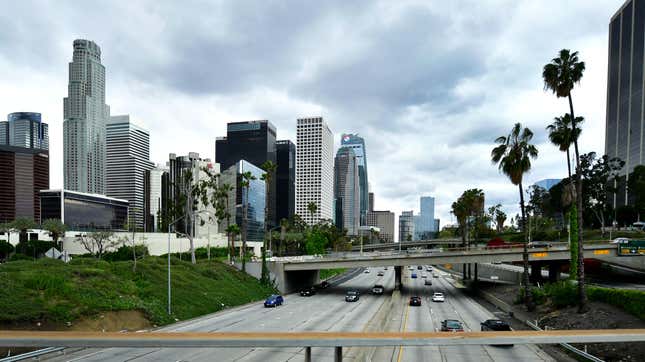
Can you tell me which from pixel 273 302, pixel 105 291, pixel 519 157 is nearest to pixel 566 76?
pixel 519 157

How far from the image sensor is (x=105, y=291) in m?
34.6

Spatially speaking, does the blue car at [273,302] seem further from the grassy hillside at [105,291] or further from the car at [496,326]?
the car at [496,326]

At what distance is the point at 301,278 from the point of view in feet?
244

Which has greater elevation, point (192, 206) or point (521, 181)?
point (521, 181)

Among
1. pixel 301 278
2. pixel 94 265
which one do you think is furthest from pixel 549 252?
pixel 94 265

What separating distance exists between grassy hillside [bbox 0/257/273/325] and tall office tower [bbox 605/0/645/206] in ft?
533

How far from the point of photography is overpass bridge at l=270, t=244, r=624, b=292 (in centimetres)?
5484

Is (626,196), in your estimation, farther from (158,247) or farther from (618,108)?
(158,247)

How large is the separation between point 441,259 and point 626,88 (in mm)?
163026

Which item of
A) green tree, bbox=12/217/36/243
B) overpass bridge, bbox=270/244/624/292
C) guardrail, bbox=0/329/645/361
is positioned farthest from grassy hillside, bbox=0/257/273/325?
green tree, bbox=12/217/36/243

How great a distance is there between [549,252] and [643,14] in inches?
6172

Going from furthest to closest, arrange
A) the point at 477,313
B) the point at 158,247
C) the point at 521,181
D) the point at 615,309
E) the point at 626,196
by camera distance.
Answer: the point at 626,196
the point at 158,247
the point at 477,313
the point at 521,181
the point at 615,309

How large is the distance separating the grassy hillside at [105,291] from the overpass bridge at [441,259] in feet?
39.4

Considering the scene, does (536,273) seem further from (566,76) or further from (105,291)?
(105,291)
